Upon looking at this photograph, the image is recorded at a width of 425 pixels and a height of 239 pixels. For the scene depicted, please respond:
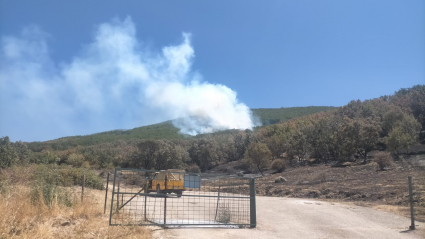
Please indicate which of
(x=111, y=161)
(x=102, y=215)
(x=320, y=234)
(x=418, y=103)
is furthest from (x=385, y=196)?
(x=418, y=103)

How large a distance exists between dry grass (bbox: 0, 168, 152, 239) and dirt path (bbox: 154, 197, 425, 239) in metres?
1.09

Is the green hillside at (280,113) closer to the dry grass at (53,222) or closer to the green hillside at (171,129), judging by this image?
the green hillside at (171,129)

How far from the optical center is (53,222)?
746 cm

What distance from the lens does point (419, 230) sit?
8.96 meters

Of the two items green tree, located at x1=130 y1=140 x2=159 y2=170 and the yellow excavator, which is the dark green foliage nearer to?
green tree, located at x1=130 y1=140 x2=159 y2=170

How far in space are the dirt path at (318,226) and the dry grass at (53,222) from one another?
109 centimetres

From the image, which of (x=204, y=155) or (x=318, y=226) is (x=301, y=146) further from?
(x=318, y=226)

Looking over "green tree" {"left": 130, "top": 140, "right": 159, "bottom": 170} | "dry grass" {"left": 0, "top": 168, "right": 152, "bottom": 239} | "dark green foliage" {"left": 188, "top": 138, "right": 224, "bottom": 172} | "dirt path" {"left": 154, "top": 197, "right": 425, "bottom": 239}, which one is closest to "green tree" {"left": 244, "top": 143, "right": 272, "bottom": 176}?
"green tree" {"left": 130, "top": 140, "right": 159, "bottom": 170}

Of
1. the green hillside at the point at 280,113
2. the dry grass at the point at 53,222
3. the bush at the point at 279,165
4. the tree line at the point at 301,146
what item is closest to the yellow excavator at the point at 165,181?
the dry grass at the point at 53,222

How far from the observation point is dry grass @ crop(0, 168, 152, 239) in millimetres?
6331

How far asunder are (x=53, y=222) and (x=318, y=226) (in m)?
7.53

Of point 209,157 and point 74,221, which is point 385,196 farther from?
point 209,157

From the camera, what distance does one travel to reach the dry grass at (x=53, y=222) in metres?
6.33

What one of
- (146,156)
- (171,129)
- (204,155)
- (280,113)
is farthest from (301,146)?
(171,129)
